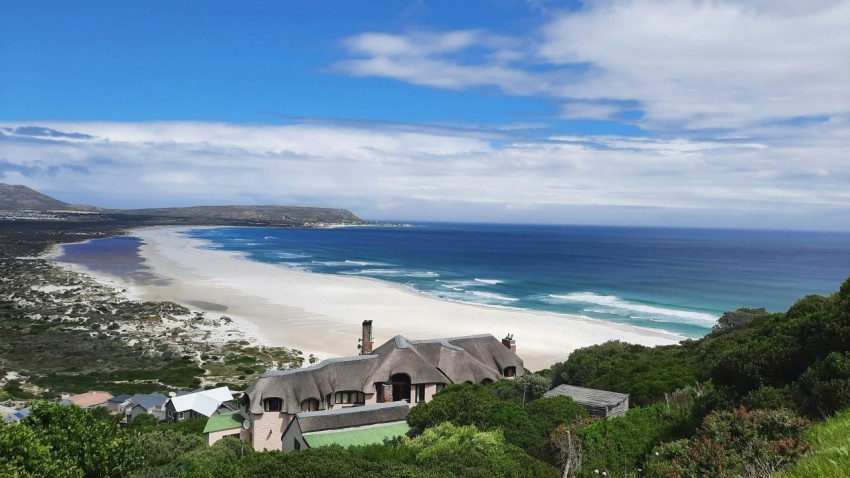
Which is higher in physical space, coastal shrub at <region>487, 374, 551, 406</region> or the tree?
the tree

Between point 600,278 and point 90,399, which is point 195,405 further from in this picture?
point 600,278

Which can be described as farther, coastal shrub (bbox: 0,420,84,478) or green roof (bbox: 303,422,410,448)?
green roof (bbox: 303,422,410,448)

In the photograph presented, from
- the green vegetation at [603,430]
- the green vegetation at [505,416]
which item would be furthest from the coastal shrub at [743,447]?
the green vegetation at [505,416]

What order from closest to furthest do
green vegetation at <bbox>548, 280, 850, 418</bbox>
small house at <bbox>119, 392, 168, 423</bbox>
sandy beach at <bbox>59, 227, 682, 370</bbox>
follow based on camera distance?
1. green vegetation at <bbox>548, 280, 850, 418</bbox>
2. small house at <bbox>119, 392, 168, 423</bbox>
3. sandy beach at <bbox>59, 227, 682, 370</bbox>

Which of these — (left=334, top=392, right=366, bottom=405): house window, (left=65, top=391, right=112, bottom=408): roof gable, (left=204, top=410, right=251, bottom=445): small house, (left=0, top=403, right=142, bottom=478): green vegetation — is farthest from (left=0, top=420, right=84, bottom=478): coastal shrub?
(left=65, top=391, right=112, bottom=408): roof gable

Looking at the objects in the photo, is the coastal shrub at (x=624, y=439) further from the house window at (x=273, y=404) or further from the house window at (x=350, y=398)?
the house window at (x=273, y=404)

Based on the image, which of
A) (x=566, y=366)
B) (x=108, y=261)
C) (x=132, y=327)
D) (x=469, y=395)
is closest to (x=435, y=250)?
(x=108, y=261)

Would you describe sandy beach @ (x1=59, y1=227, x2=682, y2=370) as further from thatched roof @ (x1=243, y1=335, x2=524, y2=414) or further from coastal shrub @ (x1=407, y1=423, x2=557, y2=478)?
coastal shrub @ (x1=407, y1=423, x2=557, y2=478)
